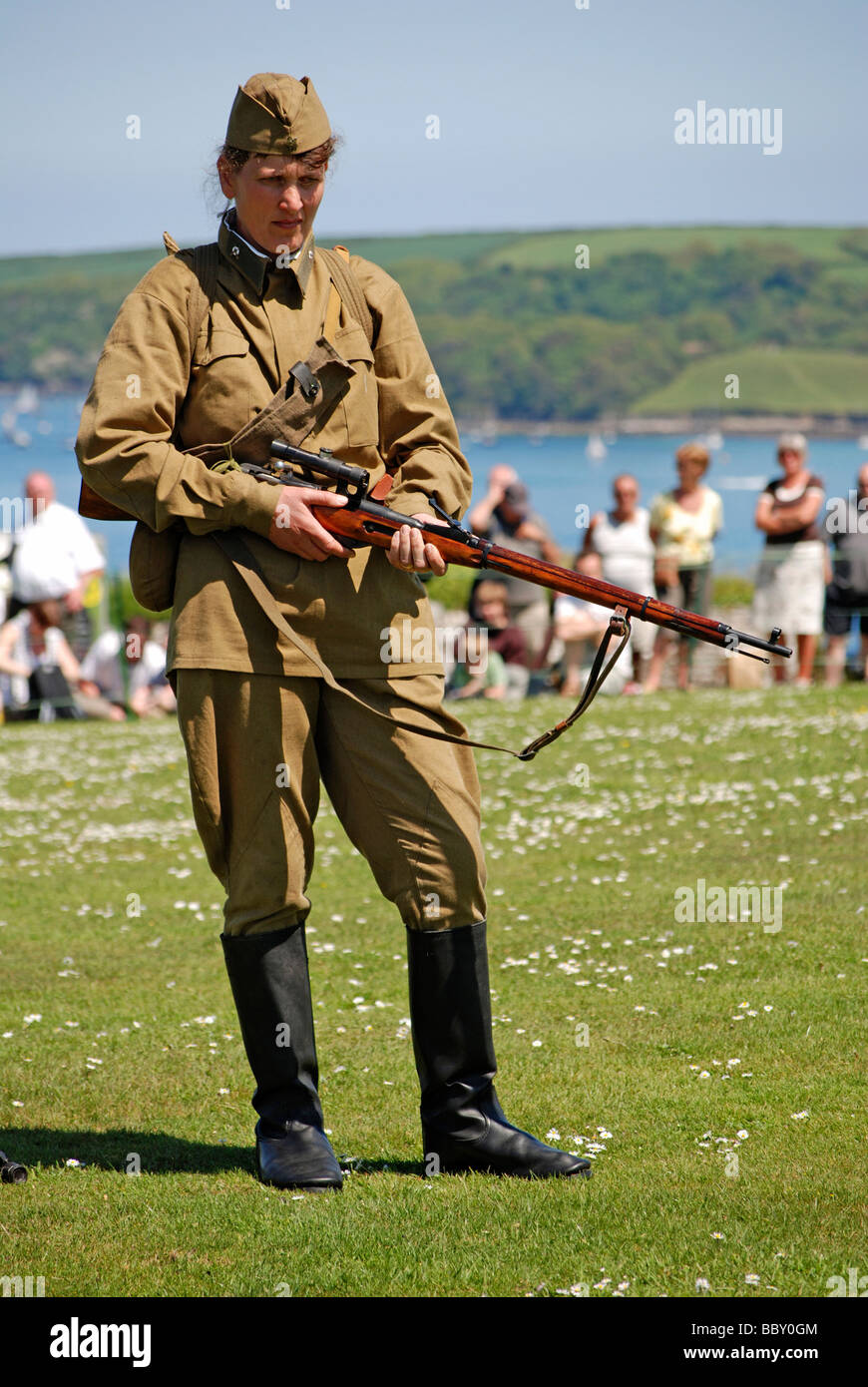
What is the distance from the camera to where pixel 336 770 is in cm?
491

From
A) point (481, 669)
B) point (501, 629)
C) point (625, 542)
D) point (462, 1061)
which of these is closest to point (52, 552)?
point (481, 669)

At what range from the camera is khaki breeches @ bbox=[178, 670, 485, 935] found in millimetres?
4801

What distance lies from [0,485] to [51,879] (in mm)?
136608

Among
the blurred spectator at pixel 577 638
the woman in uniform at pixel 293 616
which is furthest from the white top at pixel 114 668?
the woman in uniform at pixel 293 616

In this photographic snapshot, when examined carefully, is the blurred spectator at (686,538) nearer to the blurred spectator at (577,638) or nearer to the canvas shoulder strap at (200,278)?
the blurred spectator at (577,638)

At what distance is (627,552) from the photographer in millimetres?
16547

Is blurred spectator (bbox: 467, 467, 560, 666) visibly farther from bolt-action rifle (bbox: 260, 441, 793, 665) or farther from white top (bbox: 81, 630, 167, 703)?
bolt-action rifle (bbox: 260, 441, 793, 665)

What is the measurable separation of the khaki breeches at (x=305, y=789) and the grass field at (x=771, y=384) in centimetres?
17557

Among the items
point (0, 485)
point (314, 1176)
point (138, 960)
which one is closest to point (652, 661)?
point (138, 960)

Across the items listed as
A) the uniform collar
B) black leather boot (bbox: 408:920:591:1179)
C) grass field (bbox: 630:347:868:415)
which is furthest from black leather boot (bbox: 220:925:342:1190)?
grass field (bbox: 630:347:868:415)

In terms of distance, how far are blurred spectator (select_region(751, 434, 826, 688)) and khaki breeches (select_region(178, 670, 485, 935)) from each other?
1192cm

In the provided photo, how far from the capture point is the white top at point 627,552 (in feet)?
54.2
